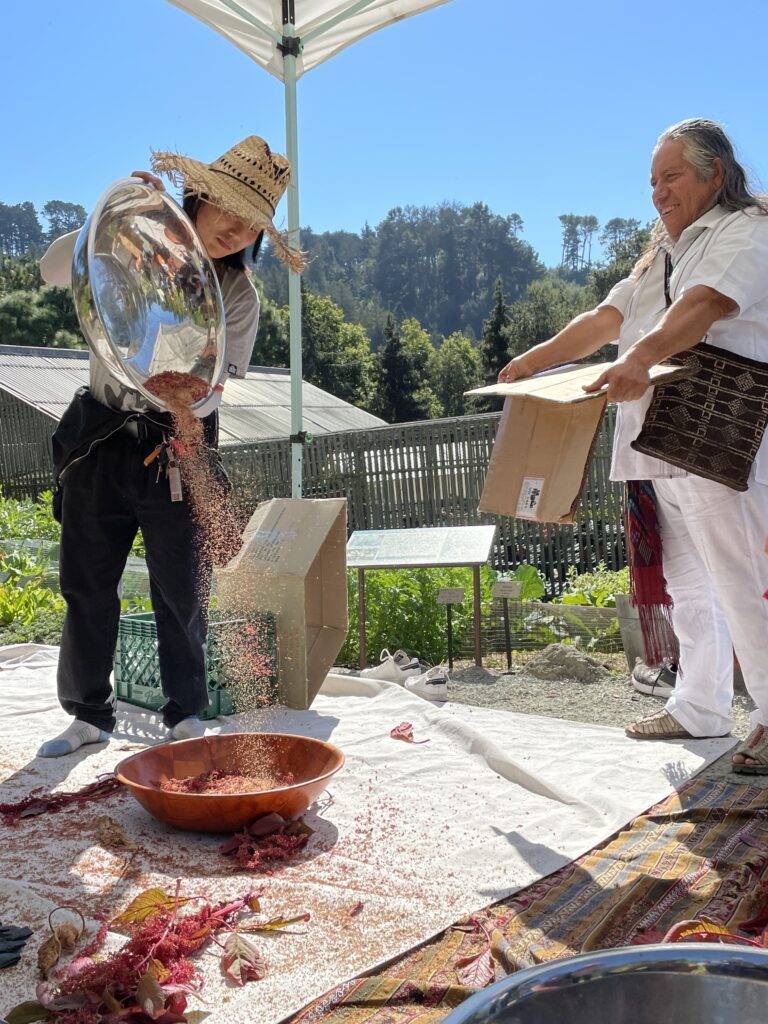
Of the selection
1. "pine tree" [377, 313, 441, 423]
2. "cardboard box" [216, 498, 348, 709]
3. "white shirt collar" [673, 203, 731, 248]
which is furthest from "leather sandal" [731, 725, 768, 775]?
"pine tree" [377, 313, 441, 423]

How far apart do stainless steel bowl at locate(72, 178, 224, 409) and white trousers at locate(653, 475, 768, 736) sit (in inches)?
53.0

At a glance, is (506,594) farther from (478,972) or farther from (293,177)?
(478,972)

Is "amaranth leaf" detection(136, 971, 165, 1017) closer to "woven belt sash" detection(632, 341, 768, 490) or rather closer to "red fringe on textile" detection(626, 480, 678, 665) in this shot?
"woven belt sash" detection(632, 341, 768, 490)

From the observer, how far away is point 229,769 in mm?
2539

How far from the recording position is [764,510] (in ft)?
8.21

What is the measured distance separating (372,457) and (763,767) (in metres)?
5.34

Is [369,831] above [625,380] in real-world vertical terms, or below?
below

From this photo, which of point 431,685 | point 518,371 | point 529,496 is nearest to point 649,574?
point 529,496

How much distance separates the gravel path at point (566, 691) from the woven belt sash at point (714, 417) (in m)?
0.91

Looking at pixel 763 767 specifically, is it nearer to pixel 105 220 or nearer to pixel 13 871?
pixel 13 871

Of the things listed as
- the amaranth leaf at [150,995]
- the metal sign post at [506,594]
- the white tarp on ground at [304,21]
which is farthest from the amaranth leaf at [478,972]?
the white tarp on ground at [304,21]

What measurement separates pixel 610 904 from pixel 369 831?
0.63m

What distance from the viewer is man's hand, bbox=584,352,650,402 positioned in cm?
232

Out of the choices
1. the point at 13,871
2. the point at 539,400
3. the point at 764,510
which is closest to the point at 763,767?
the point at 764,510
